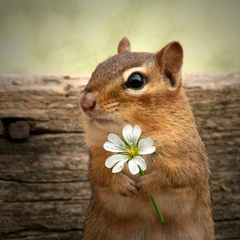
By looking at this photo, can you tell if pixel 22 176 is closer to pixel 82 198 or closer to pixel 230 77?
pixel 82 198

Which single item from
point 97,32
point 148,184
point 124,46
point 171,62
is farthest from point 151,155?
point 97,32

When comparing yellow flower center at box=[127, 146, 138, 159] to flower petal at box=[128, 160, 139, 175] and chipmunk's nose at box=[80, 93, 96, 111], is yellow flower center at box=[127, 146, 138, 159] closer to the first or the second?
flower petal at box=[128, 160, 139, 175]

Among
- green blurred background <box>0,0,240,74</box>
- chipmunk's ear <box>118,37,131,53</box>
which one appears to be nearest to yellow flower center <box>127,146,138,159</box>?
chipmunk's ear <box>118,37,131,53</box>

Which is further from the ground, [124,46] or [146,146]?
[124,46]

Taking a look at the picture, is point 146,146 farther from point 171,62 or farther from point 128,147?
point 171,62

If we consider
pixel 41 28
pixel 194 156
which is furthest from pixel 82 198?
pixel 41 28

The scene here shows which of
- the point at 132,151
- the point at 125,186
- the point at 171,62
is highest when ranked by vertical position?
the point at 171,62

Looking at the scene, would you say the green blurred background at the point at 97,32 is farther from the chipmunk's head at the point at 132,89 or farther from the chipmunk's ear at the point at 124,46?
the chipmunk's head at the point at 132,89
